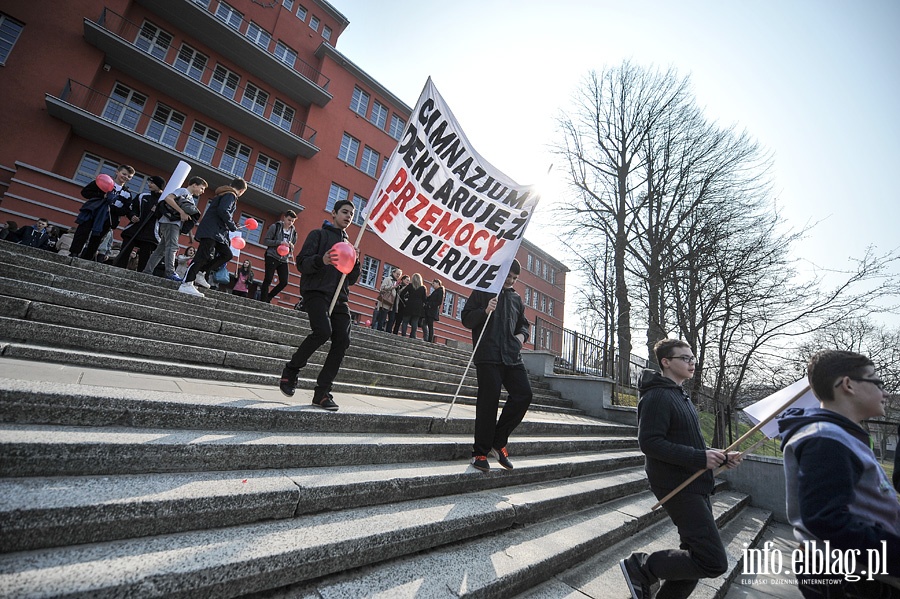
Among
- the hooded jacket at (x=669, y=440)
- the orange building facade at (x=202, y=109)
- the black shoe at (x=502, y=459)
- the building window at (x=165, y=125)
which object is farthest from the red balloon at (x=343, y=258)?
the building window at (x=165, y=125)

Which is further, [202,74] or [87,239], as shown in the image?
[202,74]

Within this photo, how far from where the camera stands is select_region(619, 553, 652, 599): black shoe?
7.58 ft

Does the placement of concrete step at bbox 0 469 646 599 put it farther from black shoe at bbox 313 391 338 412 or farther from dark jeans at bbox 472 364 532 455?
black shoe at bbox 313 391 338 412

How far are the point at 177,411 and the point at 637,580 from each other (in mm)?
3315

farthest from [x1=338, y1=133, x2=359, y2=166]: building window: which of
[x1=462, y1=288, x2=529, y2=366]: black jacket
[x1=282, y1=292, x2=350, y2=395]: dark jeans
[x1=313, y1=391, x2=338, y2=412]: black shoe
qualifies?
[x1=313, y1=391, x2=338, y2=412]: black shoe

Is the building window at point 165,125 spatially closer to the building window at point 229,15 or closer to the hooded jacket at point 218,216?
the building window at point 229,15

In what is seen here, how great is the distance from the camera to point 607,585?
246cm

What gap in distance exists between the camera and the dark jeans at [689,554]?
6.89 ft

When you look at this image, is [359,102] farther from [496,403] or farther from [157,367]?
[496,403]

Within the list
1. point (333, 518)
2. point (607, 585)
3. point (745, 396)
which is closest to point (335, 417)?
point (333, 518)

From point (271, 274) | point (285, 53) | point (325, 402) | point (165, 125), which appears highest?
point (285, 53)

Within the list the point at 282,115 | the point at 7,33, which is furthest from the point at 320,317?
the point at 282,115

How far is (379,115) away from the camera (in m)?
21.8

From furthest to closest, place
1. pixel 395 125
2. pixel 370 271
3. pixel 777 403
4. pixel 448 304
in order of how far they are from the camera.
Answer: pixel 448 304 → pixel 395 125 → pixel 370 271 → pixel 777 403
